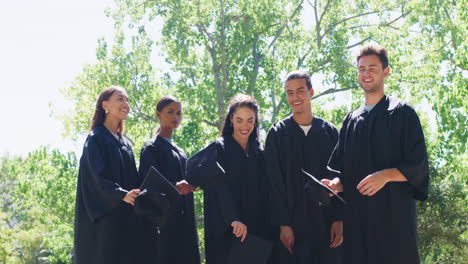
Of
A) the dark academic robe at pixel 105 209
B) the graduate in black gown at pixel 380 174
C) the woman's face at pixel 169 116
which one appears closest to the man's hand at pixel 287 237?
the graduate in black gown at pixel 380 174

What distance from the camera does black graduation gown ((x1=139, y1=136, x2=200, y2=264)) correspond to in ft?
21.0

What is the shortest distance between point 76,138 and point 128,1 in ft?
18.0

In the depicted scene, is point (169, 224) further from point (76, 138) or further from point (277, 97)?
point (76, 138)

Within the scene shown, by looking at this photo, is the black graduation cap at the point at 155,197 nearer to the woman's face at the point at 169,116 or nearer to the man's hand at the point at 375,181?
the woman's face at the point at 169,116

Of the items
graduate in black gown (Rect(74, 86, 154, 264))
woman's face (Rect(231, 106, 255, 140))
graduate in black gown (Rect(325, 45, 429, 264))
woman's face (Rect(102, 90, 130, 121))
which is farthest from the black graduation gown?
graduate in black gown (Rect(325, 45, 429, 264))

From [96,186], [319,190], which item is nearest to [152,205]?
[96,186]

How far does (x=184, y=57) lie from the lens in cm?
2141

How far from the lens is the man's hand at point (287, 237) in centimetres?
529

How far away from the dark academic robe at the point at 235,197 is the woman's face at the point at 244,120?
13 cm

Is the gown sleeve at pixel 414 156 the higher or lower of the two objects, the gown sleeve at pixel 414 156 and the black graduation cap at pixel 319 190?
the higher

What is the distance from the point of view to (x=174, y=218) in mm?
6445

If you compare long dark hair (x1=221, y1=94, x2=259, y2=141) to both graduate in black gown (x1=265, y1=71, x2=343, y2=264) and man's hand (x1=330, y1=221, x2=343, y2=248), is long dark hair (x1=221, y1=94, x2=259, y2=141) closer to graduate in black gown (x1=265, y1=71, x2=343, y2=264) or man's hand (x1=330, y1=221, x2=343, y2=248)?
graduate in black gown (x1=265, y1=71, x2=343, y2=264)

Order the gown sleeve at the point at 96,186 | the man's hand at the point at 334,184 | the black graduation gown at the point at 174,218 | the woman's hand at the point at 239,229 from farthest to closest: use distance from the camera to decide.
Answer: the black graduation gown at the point at 174,218, the gown sleeve at the point at 96,186, the woman's hand at the point at 239,229, the man's hand at the point at 334,184

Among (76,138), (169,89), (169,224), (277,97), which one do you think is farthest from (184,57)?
(169,224)
